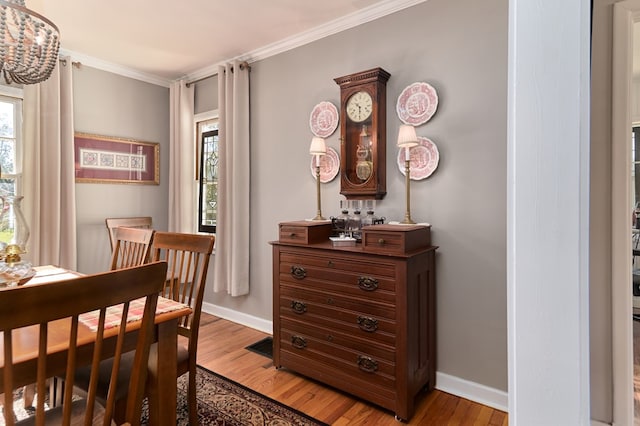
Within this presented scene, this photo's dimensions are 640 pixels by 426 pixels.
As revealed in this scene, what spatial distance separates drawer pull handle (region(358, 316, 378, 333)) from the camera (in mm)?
1962

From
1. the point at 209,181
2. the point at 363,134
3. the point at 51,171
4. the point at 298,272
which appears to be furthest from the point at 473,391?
the point at 51,171

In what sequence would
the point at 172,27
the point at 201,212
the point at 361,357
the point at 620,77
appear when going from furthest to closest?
the point at 201,212 < the point at 172,27 < the point at 361,357 < the point at 620,77

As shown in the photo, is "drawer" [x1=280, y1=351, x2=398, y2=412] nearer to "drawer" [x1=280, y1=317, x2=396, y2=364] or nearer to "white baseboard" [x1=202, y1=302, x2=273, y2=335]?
"drawer" [x1=280, y1=317, x2=396, y2=364]

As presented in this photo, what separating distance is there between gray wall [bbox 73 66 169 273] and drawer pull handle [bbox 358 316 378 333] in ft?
9.89

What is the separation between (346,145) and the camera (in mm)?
2559

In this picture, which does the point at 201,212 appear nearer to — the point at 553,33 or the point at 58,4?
the point at 58,4

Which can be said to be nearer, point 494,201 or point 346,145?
point 494,201

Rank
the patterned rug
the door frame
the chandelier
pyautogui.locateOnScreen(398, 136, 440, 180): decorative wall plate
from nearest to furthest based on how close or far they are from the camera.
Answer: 1. the chandelier
2. the door frame
3. the patterned rug
4. pyautogui.locateOnScreen(398, 136, 440, 180): decorative wall plate

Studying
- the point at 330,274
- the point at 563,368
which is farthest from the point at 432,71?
the point at 563,368

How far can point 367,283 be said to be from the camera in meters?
1.98

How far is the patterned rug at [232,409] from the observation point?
1.87 meters

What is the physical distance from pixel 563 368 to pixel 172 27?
3312 mm

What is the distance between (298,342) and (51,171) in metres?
2.73

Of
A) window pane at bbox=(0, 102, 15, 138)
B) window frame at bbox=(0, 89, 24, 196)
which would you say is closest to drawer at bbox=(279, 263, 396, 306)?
window frame at bbox=(0, 89, 24, 196)
